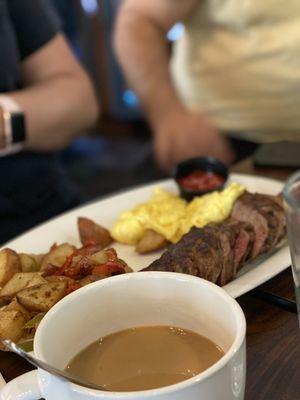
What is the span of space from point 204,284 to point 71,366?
185 millimetres

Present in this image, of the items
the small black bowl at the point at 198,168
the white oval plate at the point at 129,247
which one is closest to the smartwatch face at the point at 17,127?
the white oval plate at the point at 129,247

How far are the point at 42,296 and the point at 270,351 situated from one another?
0.34 m

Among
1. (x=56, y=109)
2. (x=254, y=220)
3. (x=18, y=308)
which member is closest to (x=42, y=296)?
(x=18, y=308)

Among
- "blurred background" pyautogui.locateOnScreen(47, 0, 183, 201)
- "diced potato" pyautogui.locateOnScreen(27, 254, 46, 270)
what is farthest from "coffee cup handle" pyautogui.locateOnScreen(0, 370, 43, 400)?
"blurred background" pyautogui.locateOnScreen(47, 0, 183, 201)

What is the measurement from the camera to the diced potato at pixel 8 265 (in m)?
1.05

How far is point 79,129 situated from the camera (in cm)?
188

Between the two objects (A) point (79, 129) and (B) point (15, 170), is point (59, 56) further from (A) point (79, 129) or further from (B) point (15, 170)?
(B) point (15, 170)

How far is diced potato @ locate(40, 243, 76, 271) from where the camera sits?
1.11 metres

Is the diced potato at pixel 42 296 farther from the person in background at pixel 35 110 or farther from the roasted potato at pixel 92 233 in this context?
the person in background at pixel 35 110

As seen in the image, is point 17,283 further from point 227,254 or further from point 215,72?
point 215,72

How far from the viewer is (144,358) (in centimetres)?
71

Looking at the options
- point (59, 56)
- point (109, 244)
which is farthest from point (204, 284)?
point (59, 56)

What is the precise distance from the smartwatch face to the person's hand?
0.42 metres

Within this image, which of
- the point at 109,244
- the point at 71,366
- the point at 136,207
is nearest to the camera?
the point at 71,366
